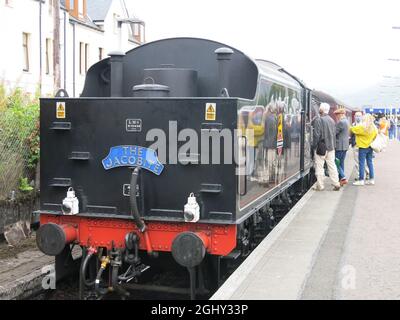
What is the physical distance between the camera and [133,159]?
5309 millimetres

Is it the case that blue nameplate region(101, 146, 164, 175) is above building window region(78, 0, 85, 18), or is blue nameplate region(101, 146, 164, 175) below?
below

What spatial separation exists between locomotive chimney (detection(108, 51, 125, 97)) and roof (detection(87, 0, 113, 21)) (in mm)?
29825

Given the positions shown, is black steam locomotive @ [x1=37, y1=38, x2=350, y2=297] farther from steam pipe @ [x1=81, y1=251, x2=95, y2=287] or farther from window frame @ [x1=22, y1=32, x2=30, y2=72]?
window frame @ [x1=22, y1=32, x2=30, y2=72]

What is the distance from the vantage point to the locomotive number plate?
5.27 metres

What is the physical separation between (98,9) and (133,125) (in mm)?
32595

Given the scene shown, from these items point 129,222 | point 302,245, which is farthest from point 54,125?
point 302,245

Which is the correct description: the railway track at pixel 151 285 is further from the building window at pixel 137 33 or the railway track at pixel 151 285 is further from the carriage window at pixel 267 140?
the building window at pixel 137 33

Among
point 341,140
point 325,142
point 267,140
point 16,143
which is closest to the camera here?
point 267,140

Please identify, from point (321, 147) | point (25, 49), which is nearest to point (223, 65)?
point (321, 147)

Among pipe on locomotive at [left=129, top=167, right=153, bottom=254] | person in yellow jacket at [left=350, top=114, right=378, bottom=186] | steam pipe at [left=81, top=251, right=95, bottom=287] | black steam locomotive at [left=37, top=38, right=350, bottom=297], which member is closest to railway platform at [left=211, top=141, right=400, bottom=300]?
black steam locomotive at [left=37, top=38, right=350, bottom=297]

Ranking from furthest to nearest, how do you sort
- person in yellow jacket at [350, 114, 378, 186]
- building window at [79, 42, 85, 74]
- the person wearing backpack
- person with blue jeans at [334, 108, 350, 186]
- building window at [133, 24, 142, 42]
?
1. building window at [133, 24, 142, 42]
2. building window at [79, 42, 85, 74]
3. person with blue jeans at [334, 108, 350, 186]
4. person in yellow jacket at [350, 114, 378, 186]
5. the person wearing backpack

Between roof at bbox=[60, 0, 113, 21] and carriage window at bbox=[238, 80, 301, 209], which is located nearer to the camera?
carriage window at bbox=[238, 80, 301, 209]

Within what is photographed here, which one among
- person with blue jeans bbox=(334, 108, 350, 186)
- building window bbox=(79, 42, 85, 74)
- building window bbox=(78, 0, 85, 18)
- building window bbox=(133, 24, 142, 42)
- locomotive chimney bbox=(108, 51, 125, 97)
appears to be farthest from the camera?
building window bbox=(133, 24, 142, 42)

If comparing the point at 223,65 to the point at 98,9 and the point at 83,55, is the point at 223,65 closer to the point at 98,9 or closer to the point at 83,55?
the point at 83,55
